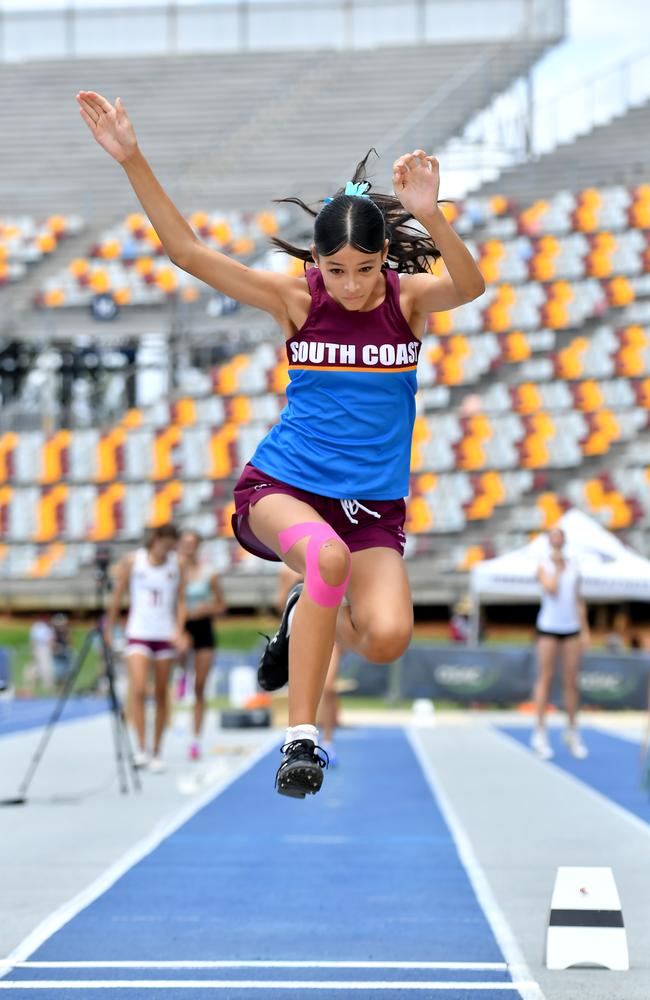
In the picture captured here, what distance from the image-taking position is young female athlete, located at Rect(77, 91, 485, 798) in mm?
4621

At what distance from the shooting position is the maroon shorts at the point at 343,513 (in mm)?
4945

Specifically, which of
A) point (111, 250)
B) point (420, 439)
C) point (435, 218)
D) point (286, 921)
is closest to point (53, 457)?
point (111, 250)

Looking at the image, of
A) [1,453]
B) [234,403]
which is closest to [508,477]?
[234,403]

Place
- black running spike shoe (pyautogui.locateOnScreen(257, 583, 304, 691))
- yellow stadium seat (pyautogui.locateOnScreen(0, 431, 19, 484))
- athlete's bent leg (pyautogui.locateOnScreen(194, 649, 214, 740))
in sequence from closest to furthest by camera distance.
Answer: black running spike shoe (pyautogui.locateOnScreen(257, 583, 304, 691)) → athlete's bent leg (pyautogui.locateOnScreen(194, 649, 214, 740)) → yellow stadium seat (pyautogui.locateOnScreen(0, 431, 19, 484))

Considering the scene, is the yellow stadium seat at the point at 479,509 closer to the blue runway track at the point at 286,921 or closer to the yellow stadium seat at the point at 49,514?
the yellow stadium seat at the point at 49,514

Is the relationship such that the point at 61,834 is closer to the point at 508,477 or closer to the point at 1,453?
the point at 508,477

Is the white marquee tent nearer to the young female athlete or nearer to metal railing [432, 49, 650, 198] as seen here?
metal railing [432, 49, 650, 198]

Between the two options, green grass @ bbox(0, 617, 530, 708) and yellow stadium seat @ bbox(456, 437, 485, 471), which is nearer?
green grass @ bbox(0, 617, 530, 708)

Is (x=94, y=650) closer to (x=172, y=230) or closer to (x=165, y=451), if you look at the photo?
(x=165, y=451)

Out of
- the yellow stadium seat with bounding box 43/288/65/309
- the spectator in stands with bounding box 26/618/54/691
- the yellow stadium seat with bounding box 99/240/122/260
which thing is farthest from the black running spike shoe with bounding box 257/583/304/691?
the yellow stadium seat with bounding box 99/240/122/260

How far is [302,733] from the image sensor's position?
4.53 m

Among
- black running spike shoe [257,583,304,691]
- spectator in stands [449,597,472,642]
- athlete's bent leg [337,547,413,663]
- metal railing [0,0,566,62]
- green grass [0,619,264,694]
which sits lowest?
green grass [0,619,264,694]

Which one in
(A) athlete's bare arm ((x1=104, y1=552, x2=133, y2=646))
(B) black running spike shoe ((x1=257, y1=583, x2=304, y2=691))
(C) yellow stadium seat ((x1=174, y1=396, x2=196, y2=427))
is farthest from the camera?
(C) yellow stadium seat ((x1=174, y1=396, x2=196, y2=427))

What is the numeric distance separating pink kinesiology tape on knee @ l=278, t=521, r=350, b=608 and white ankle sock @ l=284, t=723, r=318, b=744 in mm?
380
